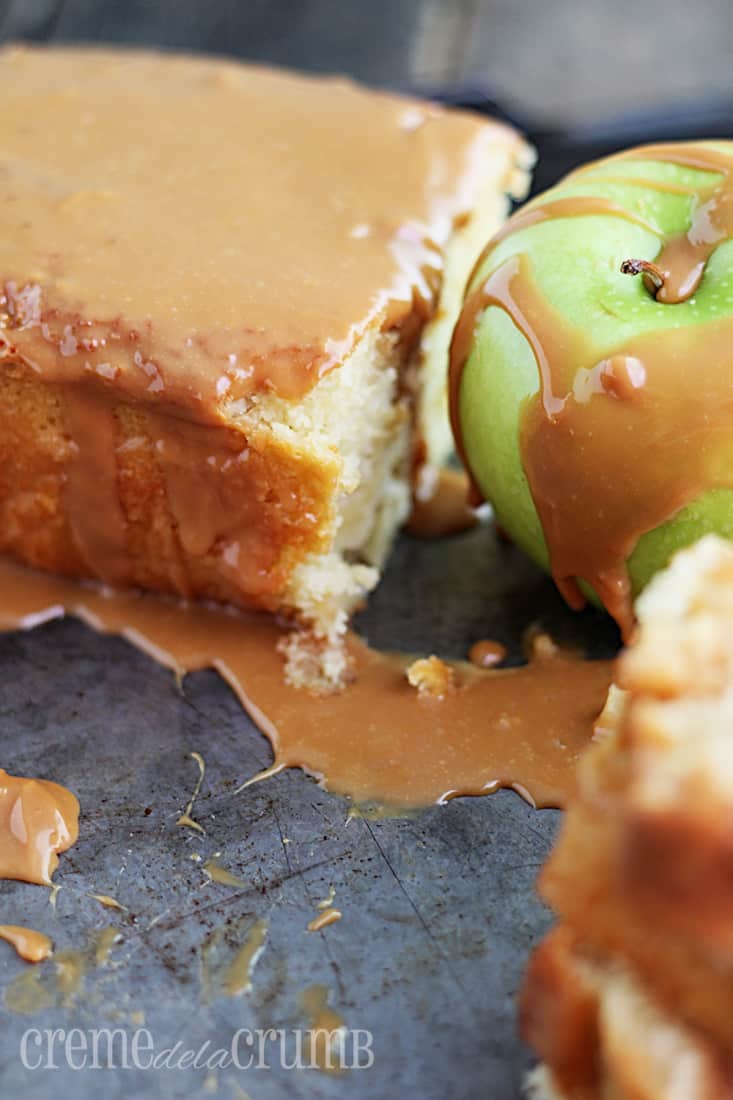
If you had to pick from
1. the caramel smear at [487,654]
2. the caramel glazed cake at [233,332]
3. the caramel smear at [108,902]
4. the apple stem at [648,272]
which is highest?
the apple stem at [648,272]

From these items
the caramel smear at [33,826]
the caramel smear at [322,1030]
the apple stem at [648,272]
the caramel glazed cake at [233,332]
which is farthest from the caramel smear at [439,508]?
the caramel smear at [322,1030]

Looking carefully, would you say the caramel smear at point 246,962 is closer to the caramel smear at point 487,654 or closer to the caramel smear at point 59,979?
the caramel smear at point 59,979

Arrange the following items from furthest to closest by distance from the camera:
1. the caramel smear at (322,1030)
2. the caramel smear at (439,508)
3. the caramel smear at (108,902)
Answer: the caramel smear at (439,508), the caramel smear at (108,902), the caramel smear at (322,1030)

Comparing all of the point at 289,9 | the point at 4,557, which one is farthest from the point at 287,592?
the point at 289,9

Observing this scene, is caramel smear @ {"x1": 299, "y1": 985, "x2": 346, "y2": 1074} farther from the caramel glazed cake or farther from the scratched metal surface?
the caramel glazed cake

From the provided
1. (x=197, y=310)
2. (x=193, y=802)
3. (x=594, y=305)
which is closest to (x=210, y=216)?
(x=197, y=310)

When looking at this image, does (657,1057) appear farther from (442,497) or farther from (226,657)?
(442,497)
